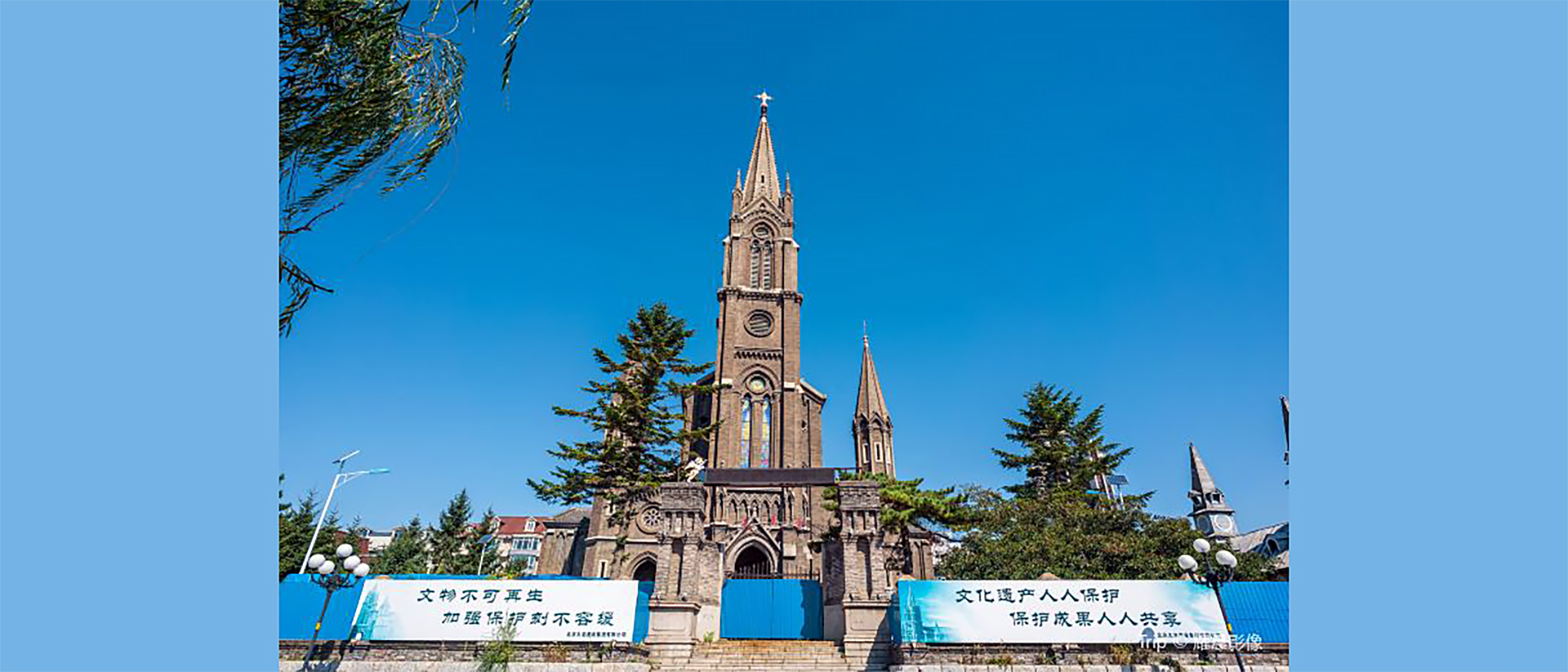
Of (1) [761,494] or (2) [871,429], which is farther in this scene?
(2) [871,429]

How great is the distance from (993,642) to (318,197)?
36.6 feet

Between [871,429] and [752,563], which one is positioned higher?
[871,429]

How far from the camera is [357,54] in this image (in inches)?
146

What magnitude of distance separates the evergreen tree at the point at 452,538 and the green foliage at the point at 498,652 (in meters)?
27.6

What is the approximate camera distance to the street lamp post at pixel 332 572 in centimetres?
1123

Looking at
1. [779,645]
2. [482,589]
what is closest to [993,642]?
[779,645]

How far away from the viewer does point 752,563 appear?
30.3 meters

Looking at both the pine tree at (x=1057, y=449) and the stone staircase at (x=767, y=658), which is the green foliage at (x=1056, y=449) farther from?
the stone staircase at (x=767, y=658)

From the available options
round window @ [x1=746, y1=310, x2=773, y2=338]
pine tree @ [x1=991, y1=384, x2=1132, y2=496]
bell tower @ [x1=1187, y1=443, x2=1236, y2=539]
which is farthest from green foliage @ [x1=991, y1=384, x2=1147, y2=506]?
bell tower @ [x1=1187, y1=443, x2=1236, y2=539]

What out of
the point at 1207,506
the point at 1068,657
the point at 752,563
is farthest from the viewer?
the point at 1207,506

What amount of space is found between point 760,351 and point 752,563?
11.6 metres

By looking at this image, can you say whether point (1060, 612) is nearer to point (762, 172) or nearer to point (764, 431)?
point (764, 431)

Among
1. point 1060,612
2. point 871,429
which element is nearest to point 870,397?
point 871,429

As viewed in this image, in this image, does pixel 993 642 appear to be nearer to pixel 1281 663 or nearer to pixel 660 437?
pixel 1281 663
